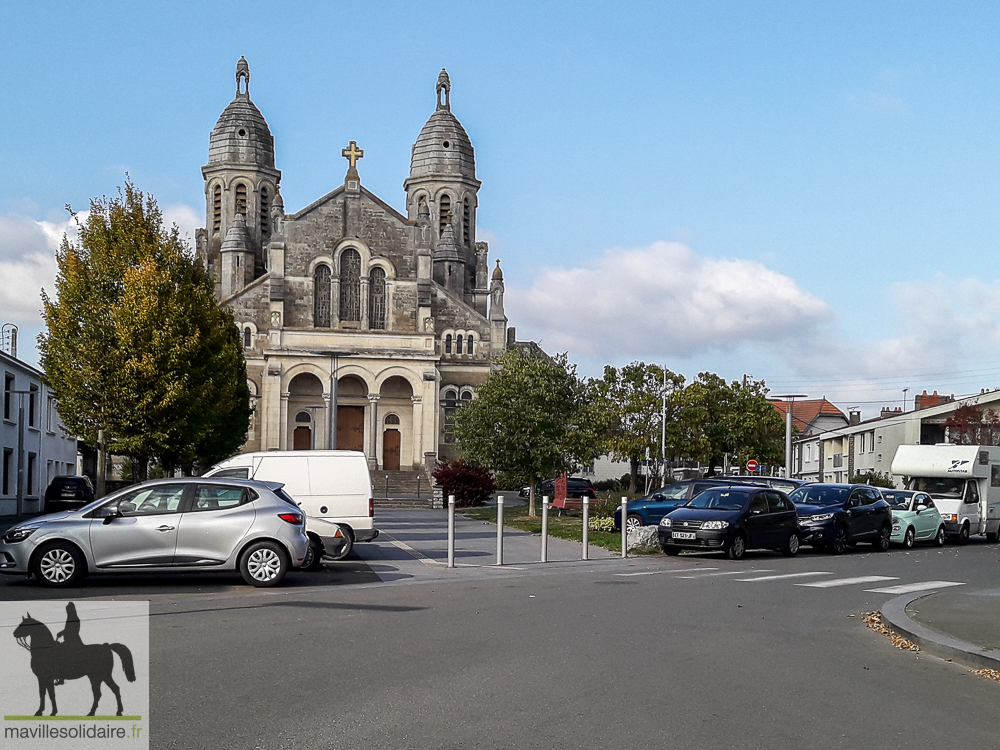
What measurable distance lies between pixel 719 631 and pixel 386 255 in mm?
61225

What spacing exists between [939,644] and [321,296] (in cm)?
6223

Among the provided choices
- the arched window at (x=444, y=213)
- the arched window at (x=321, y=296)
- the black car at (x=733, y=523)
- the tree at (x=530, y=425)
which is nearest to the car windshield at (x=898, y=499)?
the black car at (x=733, y=523)

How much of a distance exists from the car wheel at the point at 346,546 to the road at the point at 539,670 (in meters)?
2.89

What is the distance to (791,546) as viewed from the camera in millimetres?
24172

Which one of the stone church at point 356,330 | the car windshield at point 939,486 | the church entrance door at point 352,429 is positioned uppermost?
the stone church at point 356,330

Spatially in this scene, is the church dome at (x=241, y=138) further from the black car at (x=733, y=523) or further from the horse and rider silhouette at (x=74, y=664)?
the horse and rider silhouette at (x=74, y=664)

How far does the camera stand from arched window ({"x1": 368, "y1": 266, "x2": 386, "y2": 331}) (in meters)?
70.4

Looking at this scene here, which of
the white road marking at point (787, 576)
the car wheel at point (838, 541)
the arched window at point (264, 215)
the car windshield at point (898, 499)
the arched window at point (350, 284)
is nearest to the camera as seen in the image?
the white road marking at point (787, 576)

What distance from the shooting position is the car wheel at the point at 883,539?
27.1 metres

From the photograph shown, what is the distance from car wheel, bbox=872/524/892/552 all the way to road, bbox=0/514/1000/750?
36.9 feet

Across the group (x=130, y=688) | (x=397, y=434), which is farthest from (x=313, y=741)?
(x=397, y=434)

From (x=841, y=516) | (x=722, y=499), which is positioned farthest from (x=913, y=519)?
(x=722, y=499)

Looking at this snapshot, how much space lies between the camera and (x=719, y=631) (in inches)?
456

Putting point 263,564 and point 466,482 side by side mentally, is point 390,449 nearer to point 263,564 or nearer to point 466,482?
point 466,482
